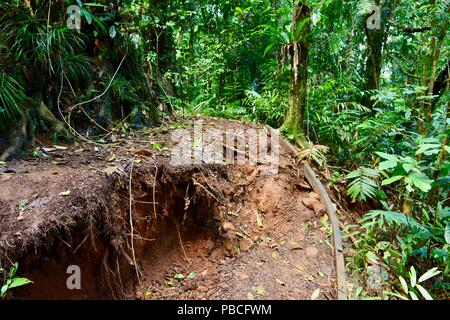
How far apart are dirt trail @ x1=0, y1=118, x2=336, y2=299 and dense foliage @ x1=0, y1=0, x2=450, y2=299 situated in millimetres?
615

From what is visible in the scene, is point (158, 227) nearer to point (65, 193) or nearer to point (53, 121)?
point (65, 193)

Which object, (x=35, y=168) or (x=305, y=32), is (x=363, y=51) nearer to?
(x=305, y=32)

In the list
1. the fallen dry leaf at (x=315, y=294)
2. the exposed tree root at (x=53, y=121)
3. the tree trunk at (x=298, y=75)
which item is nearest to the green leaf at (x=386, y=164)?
the fallen dry leaf at (x=315, y=294)

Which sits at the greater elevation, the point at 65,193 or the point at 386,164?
the point at 386,164

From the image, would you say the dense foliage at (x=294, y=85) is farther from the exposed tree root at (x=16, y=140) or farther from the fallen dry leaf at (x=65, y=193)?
the fallen dry leaf at (x=65, y=193)

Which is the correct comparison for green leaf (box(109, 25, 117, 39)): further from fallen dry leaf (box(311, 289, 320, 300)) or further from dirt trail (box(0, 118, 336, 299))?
fallen dry leaf (box(311, 289, 320, 300))

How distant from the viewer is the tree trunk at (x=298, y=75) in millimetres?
4965

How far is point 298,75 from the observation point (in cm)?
505

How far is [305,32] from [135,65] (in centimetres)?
276

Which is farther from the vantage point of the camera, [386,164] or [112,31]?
[112,31]

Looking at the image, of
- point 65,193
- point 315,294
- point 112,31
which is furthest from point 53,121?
point 315,294

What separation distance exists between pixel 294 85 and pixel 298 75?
17cm

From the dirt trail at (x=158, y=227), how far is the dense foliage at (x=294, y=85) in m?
0.61
